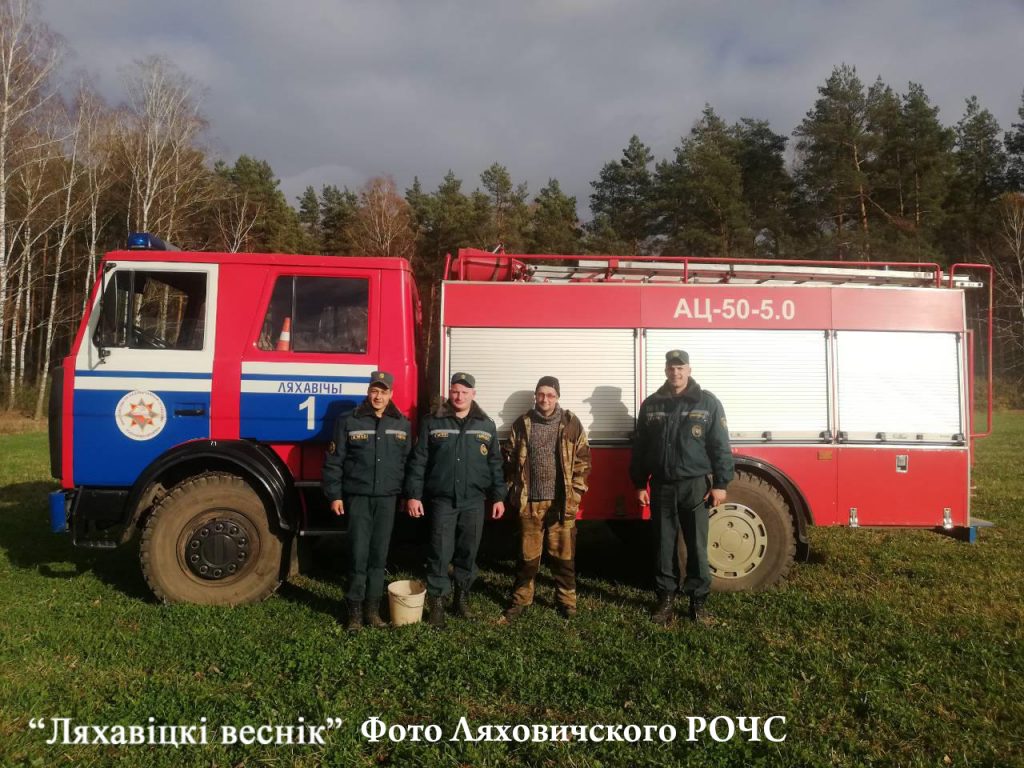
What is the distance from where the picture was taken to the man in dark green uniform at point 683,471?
4.46m

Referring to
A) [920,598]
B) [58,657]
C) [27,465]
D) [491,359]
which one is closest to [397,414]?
[491,359]

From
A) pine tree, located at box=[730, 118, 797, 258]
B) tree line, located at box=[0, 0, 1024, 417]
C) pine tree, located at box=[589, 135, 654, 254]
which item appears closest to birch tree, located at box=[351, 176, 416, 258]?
tree line, located at box=[0, 0, 1024, 417]

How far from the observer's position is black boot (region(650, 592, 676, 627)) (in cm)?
444

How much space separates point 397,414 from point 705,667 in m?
2.57

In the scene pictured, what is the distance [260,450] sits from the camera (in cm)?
458

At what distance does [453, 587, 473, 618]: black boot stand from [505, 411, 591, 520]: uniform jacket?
0.75 meters

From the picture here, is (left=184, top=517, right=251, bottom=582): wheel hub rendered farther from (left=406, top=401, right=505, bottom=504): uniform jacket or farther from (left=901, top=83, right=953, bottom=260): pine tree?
(left=901, top=83, right=953, bottom=260): pine tree

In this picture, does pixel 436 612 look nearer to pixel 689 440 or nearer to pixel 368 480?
pixel 368 480

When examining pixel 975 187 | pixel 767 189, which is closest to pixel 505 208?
pixel 767 189

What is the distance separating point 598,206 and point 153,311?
2717cm

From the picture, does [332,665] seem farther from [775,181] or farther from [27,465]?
[775,181]

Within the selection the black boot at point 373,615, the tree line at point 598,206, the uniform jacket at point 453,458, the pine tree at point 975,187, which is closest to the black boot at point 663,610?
the uniform jacket at point 453,458

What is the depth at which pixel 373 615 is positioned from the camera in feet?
14.4

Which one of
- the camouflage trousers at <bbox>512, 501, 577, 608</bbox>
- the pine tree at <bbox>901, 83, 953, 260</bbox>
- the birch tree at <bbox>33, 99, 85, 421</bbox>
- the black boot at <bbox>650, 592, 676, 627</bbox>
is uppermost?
the pine tree at <bbox>901, 83, 953, 260</bbox>
